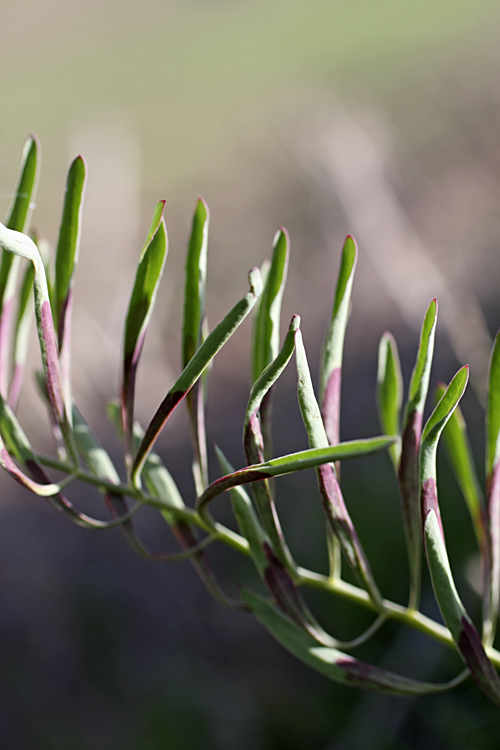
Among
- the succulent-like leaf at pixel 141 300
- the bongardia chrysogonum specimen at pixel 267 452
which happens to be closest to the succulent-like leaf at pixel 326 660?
the bongardia chrysogonum specimen at pixel 267 452

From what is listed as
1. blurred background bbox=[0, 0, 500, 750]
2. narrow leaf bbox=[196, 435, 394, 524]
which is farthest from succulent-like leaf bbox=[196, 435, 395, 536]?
blurred background bbox=[0, 0, 500, 750]

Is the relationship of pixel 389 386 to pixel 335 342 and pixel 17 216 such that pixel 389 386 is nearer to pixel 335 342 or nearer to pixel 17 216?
pixel 335 342

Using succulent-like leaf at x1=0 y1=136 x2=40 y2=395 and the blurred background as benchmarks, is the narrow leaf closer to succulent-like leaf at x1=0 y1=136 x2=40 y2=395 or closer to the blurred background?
succulent-like leaf at x1=0 y1=136 x2=40 y2=395

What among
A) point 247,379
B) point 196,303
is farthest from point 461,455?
point 247,379

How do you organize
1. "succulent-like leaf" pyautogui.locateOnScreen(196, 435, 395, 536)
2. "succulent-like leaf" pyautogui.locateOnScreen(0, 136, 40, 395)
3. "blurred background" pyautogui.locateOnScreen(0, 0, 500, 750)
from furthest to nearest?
"blurred background" pyautogui.locateOnScreen(0, 0, 500, 750), "succulent-like leaf" pyautogui.locateOnScreen(0, 136, 40, 395), "succulent-like leaf" pyautogui.locateOnScreen(196, 435, 395, 536)

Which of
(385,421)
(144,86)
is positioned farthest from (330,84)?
(385,421)

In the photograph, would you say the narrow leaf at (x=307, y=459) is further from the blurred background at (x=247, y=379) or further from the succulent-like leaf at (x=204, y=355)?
the blurred background at (x=247, y=379)
